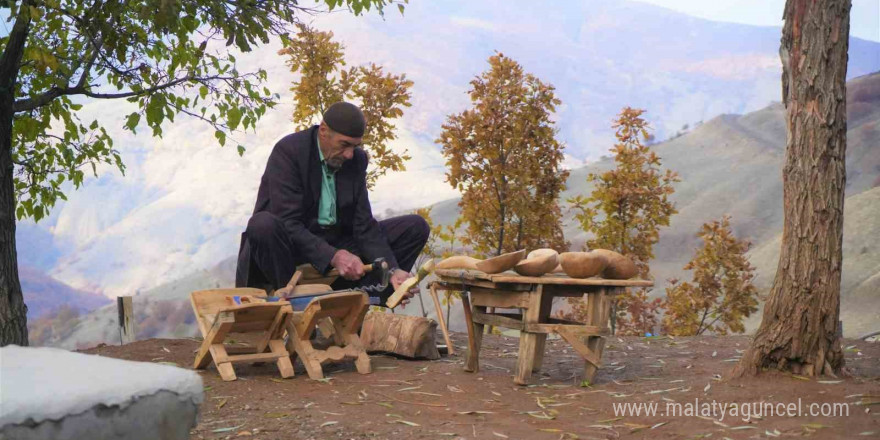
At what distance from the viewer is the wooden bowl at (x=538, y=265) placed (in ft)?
15.1

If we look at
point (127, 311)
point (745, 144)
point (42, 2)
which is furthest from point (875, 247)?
point (42, 2)

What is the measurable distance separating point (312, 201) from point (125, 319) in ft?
6.71

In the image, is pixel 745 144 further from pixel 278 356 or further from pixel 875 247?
pixel 278 356

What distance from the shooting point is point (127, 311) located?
6.64 meters

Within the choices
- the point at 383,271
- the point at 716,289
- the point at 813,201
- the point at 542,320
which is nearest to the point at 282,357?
the point at 383,271

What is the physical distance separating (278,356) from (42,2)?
8.27 ft

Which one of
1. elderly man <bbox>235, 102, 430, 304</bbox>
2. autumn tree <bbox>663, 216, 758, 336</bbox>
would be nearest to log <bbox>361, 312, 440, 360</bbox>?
elderly man <bbox>235, 102, 430, 304</bbox>

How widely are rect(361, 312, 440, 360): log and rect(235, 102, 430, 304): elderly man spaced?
0.20 metres

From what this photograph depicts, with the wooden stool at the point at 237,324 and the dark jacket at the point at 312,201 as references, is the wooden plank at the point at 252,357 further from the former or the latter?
the dark jacket at the point at 312,201

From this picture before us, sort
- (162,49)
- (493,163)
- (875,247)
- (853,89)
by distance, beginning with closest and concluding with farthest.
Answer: (162,49), (493,163), (875,247), (853,89)

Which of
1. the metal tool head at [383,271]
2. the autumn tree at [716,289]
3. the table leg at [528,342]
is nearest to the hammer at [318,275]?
the metal tool head at [383,271]

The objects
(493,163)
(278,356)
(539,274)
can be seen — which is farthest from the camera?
(493,163)

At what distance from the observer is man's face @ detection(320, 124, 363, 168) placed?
557 centimetres

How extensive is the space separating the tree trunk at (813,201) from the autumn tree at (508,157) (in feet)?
13.0
